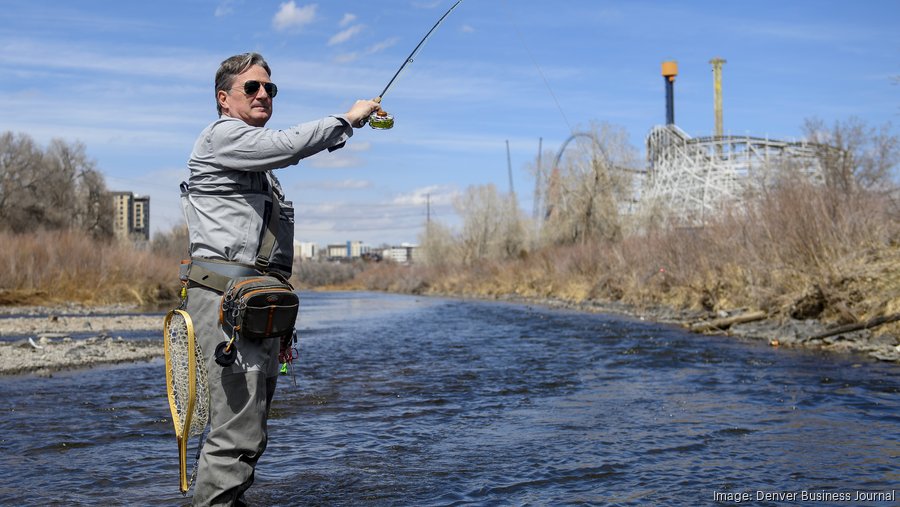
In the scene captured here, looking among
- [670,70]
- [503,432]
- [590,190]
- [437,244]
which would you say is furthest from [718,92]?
[503,432]

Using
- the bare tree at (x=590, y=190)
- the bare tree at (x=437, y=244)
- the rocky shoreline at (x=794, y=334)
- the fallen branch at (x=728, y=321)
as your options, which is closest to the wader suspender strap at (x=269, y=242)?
the rocky shoreline at (x=794, y=334)

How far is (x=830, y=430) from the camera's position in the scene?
284 inches

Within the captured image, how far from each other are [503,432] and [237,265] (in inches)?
165

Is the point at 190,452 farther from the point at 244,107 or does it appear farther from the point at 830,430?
the point at 830,430

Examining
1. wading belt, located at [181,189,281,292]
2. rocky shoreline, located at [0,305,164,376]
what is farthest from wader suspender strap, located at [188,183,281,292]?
rocky shoreline, located at [0,305,164,376]

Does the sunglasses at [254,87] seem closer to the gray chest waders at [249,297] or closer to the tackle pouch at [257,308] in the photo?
the gray chest waders at [249,297]

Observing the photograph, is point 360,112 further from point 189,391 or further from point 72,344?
point 72,344

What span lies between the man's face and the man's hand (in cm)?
48

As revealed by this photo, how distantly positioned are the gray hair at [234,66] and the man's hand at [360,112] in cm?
51

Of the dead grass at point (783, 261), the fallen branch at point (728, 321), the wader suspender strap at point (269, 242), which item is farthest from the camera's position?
the fallen branch at point (728, 321)

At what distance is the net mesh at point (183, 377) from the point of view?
12.7 ft

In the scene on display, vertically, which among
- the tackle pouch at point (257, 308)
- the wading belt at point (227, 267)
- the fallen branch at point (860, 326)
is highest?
the wading belt at point (227, 267)

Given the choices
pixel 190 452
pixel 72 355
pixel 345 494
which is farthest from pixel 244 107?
pixel 72 355

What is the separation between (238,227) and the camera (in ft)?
12.5
